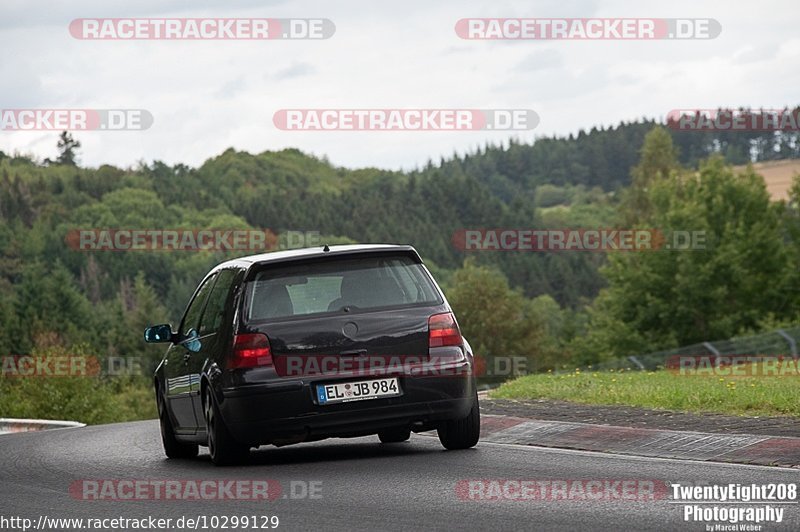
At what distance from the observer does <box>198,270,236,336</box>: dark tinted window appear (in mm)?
11609

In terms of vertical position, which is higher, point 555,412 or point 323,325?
point 323,325

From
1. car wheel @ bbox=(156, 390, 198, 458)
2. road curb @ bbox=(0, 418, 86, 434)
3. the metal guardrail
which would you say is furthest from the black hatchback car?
the metal guardrail

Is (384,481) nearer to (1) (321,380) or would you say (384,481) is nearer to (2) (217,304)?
(1) (321,380)

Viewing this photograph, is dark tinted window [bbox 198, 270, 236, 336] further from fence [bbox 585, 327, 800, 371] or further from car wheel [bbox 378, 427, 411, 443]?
fence [bbox 585, 327, 800, 371]

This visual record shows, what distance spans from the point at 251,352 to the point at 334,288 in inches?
32.9

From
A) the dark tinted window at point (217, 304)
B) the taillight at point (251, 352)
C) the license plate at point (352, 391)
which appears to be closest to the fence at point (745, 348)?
the dark tinted window at point (217, 304)

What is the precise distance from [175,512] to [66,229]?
156 m

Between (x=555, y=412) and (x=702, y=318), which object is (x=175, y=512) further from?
(x=702, y=318)

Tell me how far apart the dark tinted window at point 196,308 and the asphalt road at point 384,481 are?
1.18m

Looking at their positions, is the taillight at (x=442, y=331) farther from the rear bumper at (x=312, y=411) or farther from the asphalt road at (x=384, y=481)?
the asphalt road at (x=384, y=481)

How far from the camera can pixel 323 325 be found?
11031 mm

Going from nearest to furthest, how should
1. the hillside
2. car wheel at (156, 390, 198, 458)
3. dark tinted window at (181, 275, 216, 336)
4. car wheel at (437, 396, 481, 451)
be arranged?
1. car wheel at (437, 396, 481, 451)
2. dark tinted window at (181, 275, 216, 336)
3. car wheel at (156, 390, 198, 458)
4. the hillside

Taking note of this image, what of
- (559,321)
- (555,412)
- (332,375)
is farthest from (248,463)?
(559,321)

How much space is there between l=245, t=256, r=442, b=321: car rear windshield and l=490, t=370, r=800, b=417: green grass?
11.7 feet
